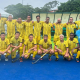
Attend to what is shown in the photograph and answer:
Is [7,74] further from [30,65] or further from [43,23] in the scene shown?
[43,23]

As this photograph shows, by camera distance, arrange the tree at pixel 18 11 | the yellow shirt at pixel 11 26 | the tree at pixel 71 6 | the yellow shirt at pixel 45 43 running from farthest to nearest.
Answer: the tree at pixel 18 11
the tree at pixel 71 6
the yellow shirt at pixel 11 26
the yellow shirt at pixel 45 43

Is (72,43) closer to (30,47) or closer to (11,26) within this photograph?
(30,47)

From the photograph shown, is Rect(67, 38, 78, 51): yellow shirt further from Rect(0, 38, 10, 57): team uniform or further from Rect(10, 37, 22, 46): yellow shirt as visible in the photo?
Rect(0, 38, 10, 57): team uniform

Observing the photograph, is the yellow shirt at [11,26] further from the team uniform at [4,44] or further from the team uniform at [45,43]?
the team uniform at [45,43]

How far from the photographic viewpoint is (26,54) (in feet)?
14.8

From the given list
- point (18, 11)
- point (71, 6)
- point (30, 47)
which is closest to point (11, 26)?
point (30, 47)

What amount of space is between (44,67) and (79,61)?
171 cm

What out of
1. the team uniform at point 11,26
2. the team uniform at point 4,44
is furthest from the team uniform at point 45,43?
the team uniform at point 11,26

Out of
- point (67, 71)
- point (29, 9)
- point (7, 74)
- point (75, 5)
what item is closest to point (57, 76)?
point (67, 71)

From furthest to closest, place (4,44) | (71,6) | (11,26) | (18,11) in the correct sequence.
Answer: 1. (18,11)
2. (71,6)
3. (11,26)
4. (4,44)

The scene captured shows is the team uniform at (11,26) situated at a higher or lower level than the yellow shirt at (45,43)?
higher

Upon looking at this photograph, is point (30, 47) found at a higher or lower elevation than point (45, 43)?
lower

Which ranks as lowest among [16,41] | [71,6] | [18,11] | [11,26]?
[16,41]

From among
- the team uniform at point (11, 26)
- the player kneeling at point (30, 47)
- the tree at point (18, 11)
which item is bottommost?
the player kneeling at point (30, 47)
